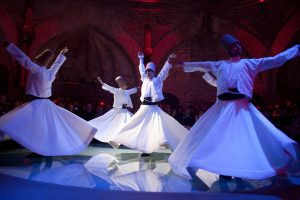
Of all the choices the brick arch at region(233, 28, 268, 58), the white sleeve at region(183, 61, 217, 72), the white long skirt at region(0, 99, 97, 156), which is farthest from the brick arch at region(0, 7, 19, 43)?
the white sleeve at region(183, 61, 217, 72)

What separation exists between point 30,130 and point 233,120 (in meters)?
3.52

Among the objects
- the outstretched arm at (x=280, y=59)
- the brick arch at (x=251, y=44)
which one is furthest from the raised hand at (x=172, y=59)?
the brick arch at (x=251, y=44)

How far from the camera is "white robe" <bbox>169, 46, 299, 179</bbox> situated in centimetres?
371

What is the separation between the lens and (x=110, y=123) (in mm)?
8539

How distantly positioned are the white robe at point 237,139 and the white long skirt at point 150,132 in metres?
1.72

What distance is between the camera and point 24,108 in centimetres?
573

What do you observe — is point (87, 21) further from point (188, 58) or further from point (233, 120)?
point (233, 120)

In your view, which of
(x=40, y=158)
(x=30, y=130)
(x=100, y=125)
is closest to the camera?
(x=30, y=130)

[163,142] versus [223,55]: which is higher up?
[223,55]

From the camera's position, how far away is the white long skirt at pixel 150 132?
20.3ft

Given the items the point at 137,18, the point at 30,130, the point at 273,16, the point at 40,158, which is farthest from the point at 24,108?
the point at 273,16

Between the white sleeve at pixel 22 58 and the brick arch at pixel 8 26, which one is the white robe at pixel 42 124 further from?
the brick arch at pixel 8 26

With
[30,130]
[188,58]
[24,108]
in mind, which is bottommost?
[30,130]

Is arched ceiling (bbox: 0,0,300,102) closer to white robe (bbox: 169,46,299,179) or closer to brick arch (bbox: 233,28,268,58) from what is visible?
brick arch (bbox: 233,28,268,58)
